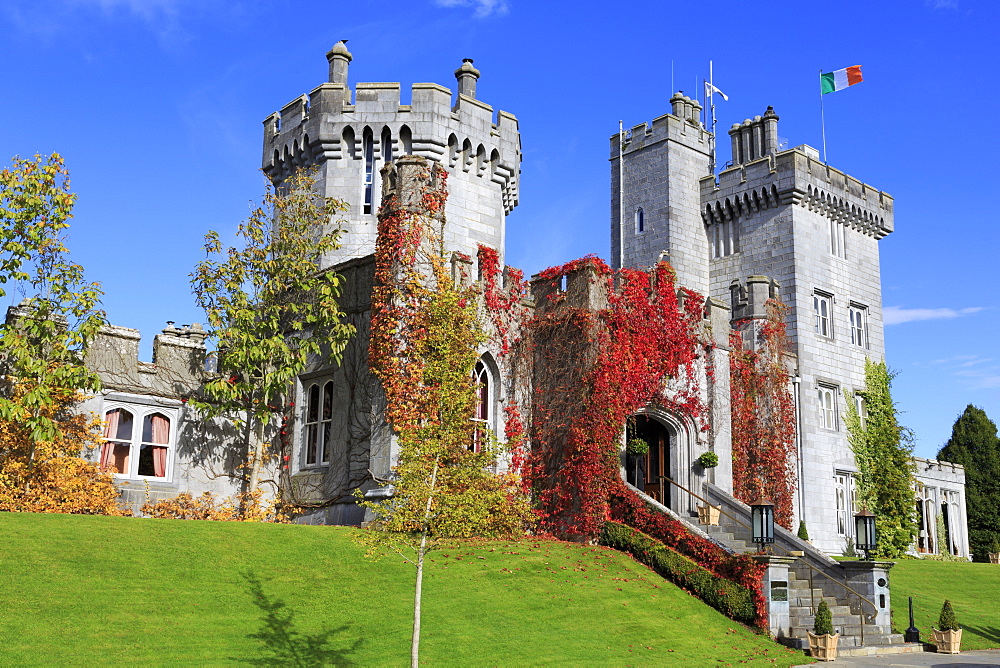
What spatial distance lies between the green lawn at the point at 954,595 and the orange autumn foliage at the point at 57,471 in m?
19.4

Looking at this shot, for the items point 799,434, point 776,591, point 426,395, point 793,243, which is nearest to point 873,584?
point 776,591

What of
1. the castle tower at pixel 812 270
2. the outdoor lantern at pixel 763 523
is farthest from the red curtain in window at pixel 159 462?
the castle tower at pixel 812 270

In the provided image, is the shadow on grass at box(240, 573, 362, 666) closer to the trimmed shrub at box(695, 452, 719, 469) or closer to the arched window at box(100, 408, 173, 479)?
the arched window at box(100, 408, 173, 479)

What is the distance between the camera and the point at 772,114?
40812 mm

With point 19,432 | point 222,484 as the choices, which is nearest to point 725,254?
point 222,484

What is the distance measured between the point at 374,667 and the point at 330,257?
55.0ft

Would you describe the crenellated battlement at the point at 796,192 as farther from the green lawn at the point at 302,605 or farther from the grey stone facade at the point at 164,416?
the grey stone facade at the point at 164,416

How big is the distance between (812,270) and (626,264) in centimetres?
824

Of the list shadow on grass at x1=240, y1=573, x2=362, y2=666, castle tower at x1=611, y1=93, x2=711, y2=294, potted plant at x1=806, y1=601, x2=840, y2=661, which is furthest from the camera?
castle tower at x1=611, y1=93, x2=711, y2=294

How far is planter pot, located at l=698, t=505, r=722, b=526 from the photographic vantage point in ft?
80.7

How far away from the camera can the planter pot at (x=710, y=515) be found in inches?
968

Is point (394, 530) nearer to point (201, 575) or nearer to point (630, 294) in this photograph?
point (201, 575)

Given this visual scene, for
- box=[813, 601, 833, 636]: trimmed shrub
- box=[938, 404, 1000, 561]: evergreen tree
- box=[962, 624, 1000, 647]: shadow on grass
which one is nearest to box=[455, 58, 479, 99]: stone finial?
box=[813, 601, 833, 636]: trimmed shrub

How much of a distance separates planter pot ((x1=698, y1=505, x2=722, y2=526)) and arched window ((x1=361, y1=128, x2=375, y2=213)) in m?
13.1
